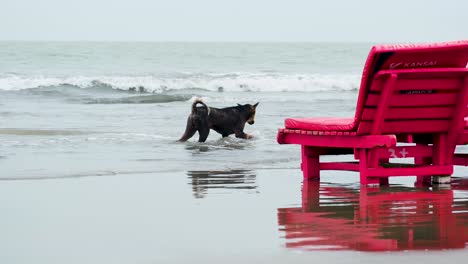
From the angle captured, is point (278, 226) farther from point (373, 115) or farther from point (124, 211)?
point (373, 115)

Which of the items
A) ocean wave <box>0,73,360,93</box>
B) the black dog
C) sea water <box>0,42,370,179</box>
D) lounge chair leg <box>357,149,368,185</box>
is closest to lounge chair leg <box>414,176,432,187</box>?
lounge chair leg <box>357,149,368,185</box>

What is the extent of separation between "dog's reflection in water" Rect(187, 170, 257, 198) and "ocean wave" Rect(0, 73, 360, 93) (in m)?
23.8

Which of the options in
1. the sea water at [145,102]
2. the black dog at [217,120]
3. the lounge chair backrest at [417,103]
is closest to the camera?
the lounge chair backrest at [417,103]

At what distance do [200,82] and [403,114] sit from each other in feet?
94.7

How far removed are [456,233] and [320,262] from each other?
50.7 inches

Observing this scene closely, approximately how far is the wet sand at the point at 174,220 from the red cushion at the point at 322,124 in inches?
20.1

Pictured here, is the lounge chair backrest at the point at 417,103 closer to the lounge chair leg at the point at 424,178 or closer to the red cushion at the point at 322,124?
the red cushion at the point at 322,124

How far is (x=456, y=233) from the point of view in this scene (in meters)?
6.64

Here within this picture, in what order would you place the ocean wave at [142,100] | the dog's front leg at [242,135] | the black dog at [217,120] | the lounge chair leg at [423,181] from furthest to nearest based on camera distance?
the ocean wave at [142,100], the dog's front leg at [242,135], the black dog at [217,120], the lounge chair leg at [423,181]

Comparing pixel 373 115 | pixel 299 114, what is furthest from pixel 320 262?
pixel 299 114

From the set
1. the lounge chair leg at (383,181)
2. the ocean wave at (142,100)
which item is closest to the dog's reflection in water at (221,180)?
the lounge chair leg at (383,181)

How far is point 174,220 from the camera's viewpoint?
7.22 m

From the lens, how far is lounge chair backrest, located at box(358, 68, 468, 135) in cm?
853

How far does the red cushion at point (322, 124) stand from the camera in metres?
8.83
